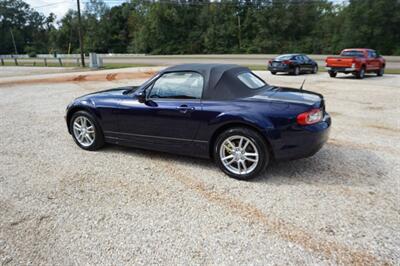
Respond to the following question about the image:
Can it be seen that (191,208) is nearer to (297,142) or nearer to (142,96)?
(297,142)

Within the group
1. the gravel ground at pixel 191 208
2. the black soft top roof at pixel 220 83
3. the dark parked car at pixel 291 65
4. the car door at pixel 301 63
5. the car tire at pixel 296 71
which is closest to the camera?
the gravel ground at pixel 191 208

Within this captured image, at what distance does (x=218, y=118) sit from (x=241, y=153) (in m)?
0.56

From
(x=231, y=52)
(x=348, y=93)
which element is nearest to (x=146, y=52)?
(x=231, y=52)

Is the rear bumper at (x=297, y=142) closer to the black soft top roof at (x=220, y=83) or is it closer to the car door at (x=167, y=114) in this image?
the black soft top roof at (x=220, y=83)

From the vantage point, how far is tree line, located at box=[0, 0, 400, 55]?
141 feet

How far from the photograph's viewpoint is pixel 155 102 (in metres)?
4.38

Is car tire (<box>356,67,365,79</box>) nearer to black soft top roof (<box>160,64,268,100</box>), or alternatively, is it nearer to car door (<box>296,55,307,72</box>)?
car door (<box>296,55,307,72</box>)

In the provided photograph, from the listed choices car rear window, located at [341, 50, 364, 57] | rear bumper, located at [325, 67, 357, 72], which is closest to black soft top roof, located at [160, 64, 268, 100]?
rear bumper, located at [325, 67, 357, 72]

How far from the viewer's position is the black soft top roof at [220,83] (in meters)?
4.05

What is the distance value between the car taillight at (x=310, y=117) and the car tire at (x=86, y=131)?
10.6ft

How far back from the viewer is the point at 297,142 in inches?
145

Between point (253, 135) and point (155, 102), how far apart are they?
1546 millimetres

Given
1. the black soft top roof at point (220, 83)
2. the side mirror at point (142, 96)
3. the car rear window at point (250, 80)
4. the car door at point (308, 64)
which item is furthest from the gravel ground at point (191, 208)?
the car door at point (308, 64)

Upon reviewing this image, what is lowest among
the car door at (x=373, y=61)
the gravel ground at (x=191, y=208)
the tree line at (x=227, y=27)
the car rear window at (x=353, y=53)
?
the gravel ground at (x=191, y=208)
